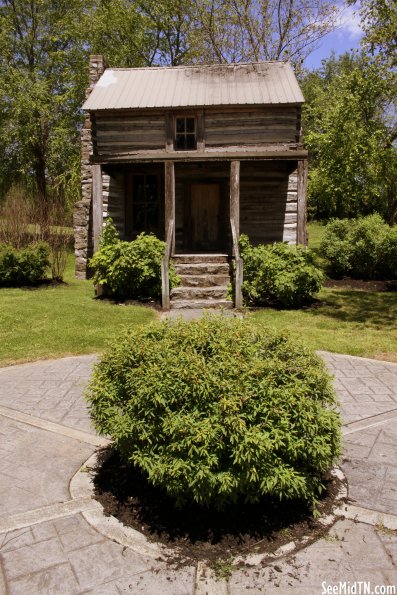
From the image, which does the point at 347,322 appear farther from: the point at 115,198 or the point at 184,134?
the point at 115,198

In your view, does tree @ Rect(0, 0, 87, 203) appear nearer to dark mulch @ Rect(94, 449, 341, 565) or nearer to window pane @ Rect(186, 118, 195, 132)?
window pane @ Rect(186, 118, 195, 132)

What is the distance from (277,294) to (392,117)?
62.1 feet

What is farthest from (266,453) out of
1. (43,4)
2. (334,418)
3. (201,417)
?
(43,4)

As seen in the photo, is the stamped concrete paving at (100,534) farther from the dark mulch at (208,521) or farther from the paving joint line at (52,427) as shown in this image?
the dark mulch at (208,521)

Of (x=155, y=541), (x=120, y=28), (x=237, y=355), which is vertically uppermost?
(x=120, y=28)

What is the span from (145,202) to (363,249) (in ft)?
24.4

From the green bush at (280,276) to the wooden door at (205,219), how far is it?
14.8 feet

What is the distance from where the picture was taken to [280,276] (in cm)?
1109

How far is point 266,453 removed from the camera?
2998mm

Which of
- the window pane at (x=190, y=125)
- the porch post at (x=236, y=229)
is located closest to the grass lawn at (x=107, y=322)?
the porch post at (x=236, y=229)

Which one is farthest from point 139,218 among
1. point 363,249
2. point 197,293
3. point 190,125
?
point 363,249

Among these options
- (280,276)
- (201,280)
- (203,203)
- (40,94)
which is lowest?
(201,280)

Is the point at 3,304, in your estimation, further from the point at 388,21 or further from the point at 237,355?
the point at 388,21

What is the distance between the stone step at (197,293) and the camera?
11.7 meters
